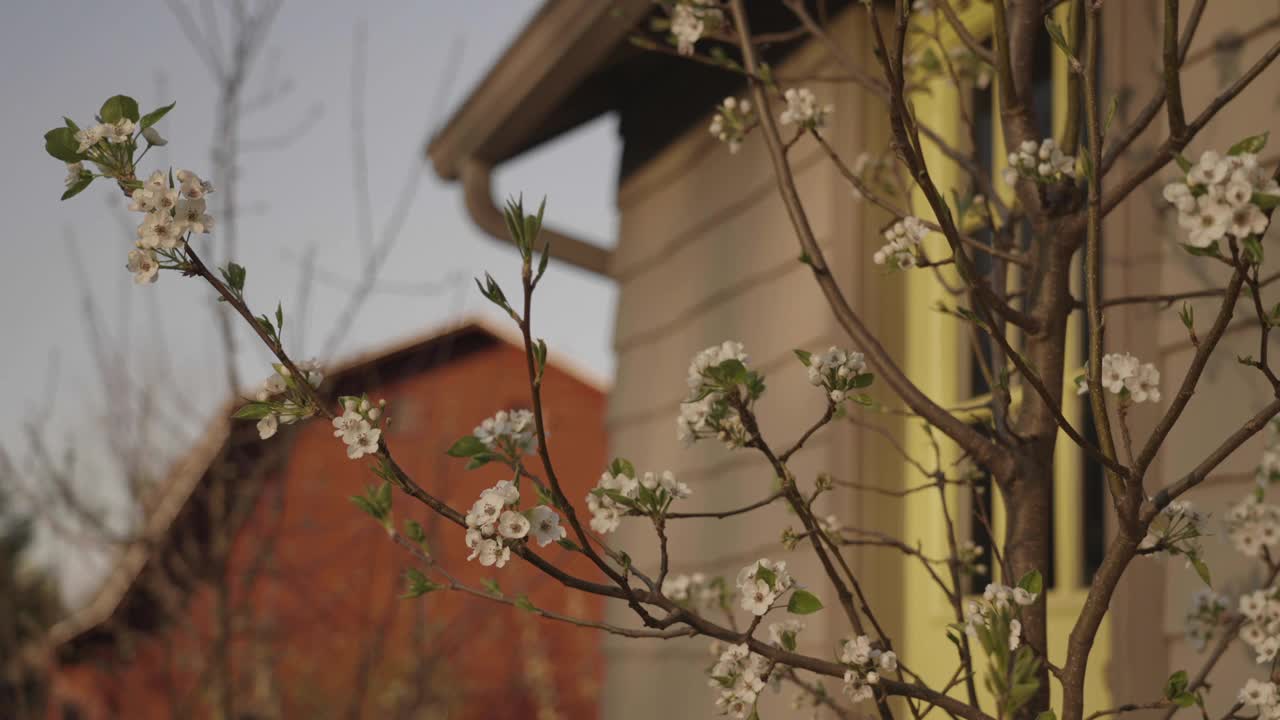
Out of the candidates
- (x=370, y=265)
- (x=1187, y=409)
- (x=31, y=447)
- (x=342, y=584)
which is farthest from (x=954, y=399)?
(x=342, y=584)

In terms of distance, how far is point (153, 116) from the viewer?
1309mm

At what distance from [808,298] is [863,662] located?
1796mm

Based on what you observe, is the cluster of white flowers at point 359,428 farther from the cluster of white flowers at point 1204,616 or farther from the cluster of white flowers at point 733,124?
the cluster of white flowers at point 1204,616

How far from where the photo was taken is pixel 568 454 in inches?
459

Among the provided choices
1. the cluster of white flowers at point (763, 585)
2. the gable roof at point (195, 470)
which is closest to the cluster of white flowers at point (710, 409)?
the cluster of white flowers at point (763, 585)

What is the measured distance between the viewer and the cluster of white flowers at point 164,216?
4.30 feet

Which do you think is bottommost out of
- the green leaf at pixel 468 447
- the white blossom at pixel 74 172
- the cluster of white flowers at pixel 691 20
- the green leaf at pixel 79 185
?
the green leaf at pixel 468 447

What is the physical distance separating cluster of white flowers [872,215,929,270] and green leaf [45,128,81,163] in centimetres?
92

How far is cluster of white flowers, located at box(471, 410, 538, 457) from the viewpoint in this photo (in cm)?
143

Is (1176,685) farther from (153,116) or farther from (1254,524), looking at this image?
(153,116)

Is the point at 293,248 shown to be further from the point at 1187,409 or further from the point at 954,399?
the point at 1187,409

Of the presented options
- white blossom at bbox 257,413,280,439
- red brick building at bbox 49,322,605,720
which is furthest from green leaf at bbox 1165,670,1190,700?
red brick building at bbox 49,322,605,720

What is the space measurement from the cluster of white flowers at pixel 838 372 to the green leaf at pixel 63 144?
783 mm

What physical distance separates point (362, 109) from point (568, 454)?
25.5 feet
